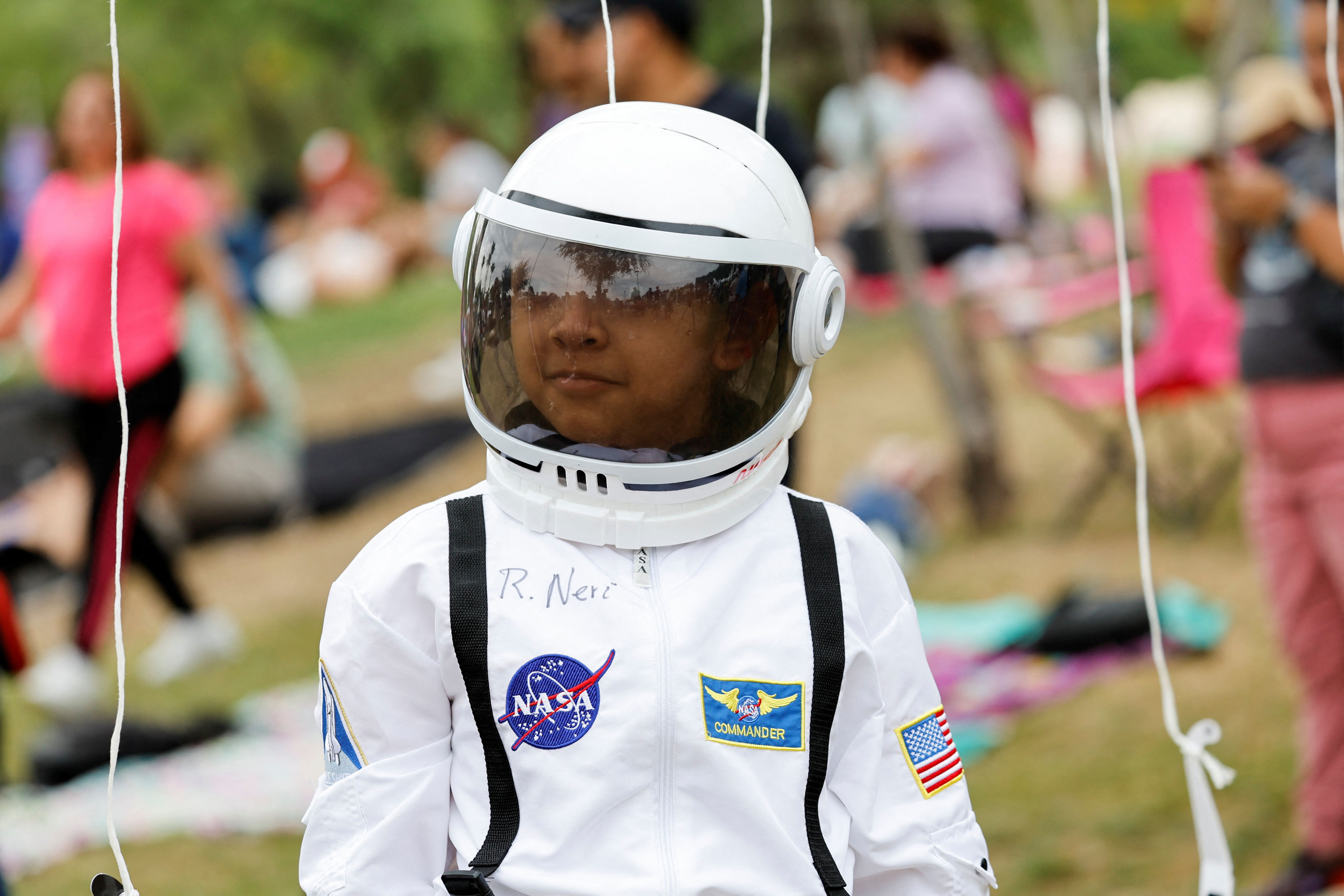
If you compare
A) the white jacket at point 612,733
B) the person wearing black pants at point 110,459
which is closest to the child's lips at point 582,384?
the white jacket at point 612,733

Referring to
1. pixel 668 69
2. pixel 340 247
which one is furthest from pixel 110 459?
pixel 340 247

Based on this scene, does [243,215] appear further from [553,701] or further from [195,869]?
[553,701]

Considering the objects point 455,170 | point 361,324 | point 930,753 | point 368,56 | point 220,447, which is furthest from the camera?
point 368,56

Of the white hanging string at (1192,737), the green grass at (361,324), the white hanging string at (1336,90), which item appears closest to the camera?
the white hanging string at (1192,737)

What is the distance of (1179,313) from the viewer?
5.43 m

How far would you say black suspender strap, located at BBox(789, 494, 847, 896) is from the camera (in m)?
1.58

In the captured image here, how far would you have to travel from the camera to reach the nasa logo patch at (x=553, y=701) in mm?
1556

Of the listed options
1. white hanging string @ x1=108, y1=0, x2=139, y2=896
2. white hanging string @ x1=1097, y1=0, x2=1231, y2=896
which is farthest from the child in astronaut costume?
white hanging string @ x1=1097, y1=0, x2=1231, y2=896

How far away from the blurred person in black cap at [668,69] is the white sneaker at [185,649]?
3006 millimetres

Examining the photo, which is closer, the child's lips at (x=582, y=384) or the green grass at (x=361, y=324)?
the child's lips at (x=582, y=384)

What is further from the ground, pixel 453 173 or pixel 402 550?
pixel 402 550

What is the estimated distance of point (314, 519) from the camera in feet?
24.5

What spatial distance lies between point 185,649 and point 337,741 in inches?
164

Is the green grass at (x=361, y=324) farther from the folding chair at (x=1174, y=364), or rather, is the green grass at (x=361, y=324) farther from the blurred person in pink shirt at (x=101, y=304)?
the folding chair at (x=1174, y=364)
